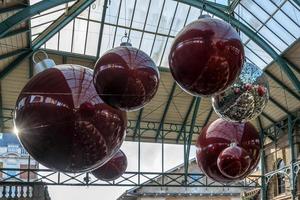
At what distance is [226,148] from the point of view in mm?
3824

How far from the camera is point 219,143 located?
152 inches

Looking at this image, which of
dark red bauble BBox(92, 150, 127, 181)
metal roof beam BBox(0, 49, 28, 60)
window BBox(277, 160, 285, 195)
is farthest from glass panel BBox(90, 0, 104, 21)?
dark red bauble BBox(92, 150, 127, 181)

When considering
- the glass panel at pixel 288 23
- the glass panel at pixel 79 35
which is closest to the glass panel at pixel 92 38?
the glass panel at pixel 79 35

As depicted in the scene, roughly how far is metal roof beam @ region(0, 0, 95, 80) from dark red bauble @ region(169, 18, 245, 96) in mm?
9357

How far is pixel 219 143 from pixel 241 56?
1.05m

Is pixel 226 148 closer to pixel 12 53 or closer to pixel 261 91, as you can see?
pixel 261 91

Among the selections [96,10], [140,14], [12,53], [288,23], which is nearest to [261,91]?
[288,23]

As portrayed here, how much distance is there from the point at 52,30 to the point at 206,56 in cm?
1006

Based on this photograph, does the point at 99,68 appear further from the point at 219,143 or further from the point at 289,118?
the point at 289,118

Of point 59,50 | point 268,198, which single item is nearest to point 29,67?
point 59,50

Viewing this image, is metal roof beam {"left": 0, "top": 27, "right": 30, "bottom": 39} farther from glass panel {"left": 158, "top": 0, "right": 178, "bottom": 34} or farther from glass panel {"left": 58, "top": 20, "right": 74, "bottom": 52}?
glass panel {"left": 158, "top": 0, "right": 178, "bottom": 34}

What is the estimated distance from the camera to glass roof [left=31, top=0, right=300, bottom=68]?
1257 cm

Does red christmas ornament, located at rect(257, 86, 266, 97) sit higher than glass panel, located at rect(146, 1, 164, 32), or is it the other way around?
glass panel, located at rect(146, 1, 164, 32)

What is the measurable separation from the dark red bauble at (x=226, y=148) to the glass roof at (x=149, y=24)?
29.4 feet
